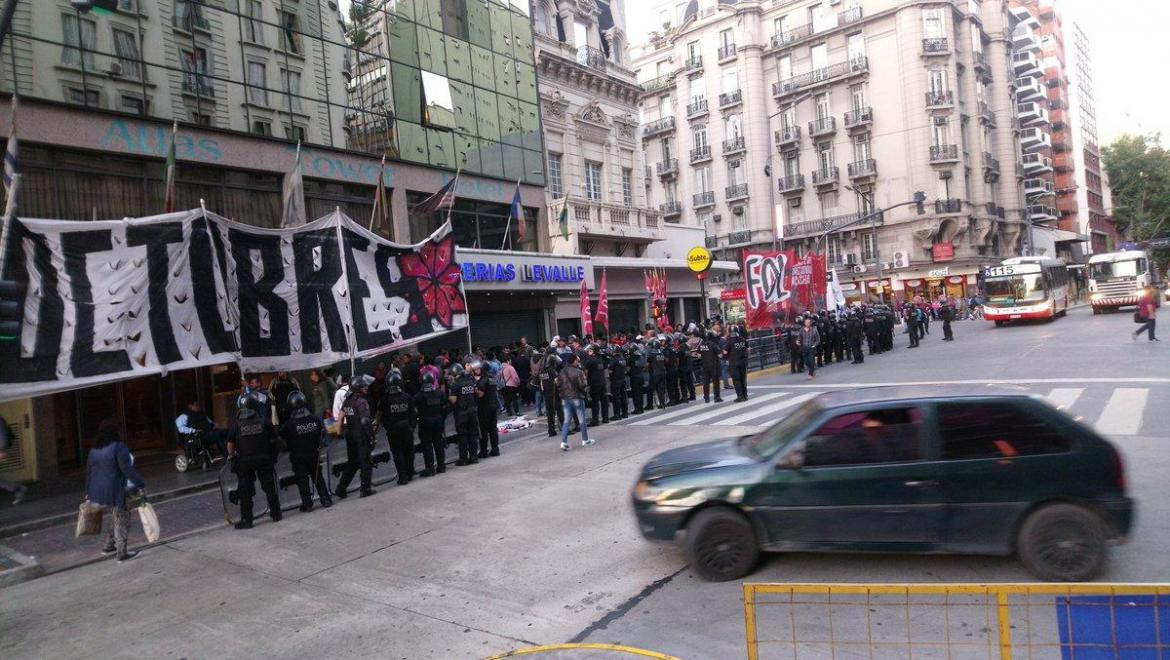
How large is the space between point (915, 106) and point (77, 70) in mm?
50620

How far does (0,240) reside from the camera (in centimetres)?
809

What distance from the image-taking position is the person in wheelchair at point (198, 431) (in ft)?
43.9

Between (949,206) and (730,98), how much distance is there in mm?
18295

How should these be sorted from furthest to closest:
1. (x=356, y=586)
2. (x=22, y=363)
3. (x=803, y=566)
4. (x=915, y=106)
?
(x=915, y=106) → (x=22, y=363) → (x=356, y=586) → (x=803, y=566)

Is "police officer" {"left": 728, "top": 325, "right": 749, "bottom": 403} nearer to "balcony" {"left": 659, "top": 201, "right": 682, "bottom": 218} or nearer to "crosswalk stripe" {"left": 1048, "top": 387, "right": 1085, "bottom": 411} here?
"crosswalk stripe" {"left": 1048, "top": 387, "right": 1085, "bottom": 411}

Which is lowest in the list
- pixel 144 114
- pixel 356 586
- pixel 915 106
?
pixel 356 586

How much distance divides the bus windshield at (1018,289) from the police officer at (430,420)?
94.6 feet

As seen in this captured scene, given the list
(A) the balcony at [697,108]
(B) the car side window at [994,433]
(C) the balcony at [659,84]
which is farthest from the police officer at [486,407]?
(C) the balcony at [659,84]

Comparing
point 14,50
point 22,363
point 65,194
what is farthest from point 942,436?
point 14,50

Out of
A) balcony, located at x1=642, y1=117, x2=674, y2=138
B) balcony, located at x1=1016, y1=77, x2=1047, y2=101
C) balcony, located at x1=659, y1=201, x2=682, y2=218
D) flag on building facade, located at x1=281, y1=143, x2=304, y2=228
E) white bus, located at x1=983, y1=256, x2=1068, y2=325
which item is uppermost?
balcony, located at x1=1016, y1=77, x2=1047, y2=101

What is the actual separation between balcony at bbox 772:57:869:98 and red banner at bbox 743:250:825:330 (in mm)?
34266

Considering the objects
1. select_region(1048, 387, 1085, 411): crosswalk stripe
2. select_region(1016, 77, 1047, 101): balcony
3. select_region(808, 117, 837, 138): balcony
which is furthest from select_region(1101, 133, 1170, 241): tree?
select_region(1048, 387, 1085, 411): crosswalk stripe

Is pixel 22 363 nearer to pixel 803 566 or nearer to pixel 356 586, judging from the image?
pixel 356 586

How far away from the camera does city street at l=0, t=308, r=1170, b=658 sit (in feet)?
17.4
